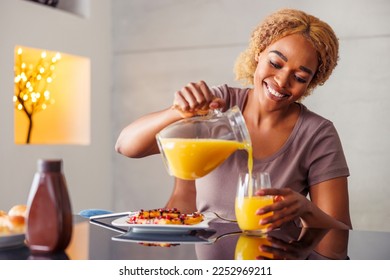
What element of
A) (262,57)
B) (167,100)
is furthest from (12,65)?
(262,57)

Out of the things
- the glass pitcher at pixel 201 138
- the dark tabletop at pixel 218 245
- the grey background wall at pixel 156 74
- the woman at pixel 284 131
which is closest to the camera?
the dark tabletop at pixel 218 245

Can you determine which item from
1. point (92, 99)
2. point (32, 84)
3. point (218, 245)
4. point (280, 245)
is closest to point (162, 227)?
point (218, 245)

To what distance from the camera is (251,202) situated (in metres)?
1.24

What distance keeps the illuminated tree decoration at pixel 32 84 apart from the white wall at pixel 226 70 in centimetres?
52

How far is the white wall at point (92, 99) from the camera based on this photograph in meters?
3.11

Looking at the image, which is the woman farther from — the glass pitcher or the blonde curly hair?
the glass pitcher

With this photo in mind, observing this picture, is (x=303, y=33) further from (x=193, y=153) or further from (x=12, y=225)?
(x=12, y=225)

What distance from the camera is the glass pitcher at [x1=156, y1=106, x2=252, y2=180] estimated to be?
4.33ft

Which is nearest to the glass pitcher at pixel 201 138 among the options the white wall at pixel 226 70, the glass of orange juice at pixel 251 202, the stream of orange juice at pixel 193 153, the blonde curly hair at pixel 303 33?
the stream of orange juice at pixel 193 153

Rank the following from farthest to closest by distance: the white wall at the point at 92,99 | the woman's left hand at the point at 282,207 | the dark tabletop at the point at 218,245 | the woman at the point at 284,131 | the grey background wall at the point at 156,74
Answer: the grey background wall at the point at 156,74, the white wall at the point at 92,99, the woman at the point at 284,131, the woman's left hand at the point at 282,207, the dark tabletop at the point at 218,245

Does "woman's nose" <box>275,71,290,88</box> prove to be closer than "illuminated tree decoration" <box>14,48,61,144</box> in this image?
Yes

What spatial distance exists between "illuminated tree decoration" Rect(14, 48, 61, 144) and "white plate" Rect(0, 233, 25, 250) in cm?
238

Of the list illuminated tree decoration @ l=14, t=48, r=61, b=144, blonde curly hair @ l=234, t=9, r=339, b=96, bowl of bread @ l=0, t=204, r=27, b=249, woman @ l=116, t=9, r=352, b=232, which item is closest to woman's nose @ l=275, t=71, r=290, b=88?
woman @ l=116, t=9, r=352, b=232

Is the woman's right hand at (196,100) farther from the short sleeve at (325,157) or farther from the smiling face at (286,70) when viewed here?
the short sleeve at (325,157)
